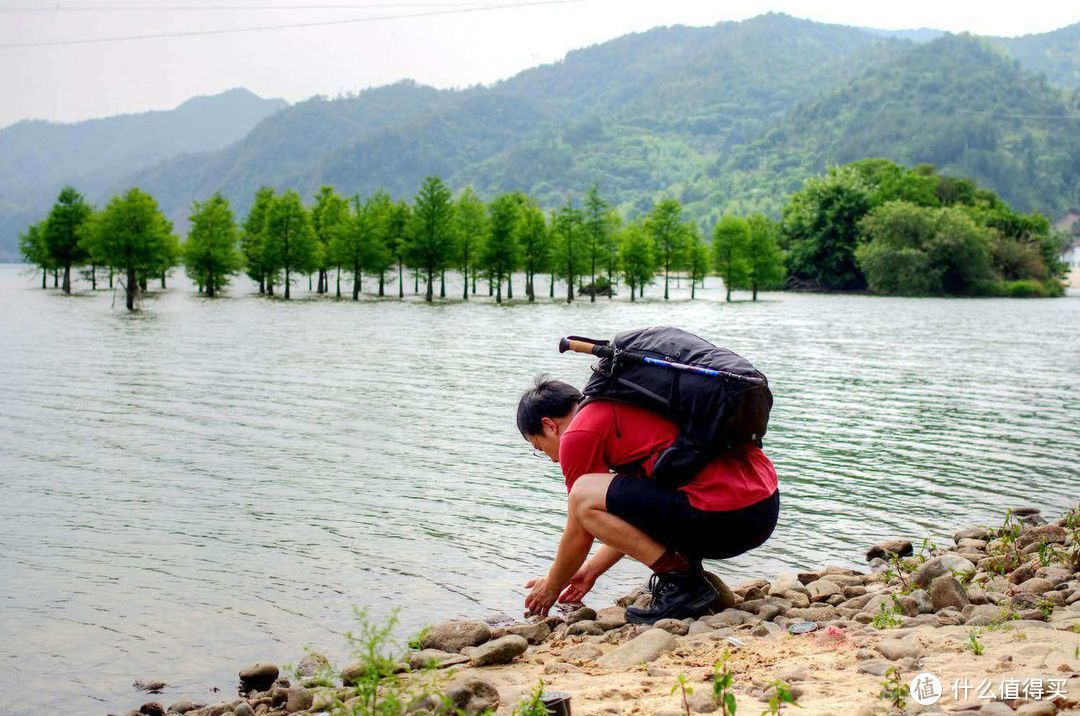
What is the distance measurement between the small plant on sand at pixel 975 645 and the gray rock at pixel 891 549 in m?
3.68

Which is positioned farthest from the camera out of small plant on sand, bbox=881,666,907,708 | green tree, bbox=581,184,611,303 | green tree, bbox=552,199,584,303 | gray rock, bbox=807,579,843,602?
green tree, bbox=581,184,611,303

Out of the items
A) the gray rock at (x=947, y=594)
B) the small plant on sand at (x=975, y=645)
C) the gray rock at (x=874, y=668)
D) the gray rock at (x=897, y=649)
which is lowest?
the gray rock at (x=947, y=594)

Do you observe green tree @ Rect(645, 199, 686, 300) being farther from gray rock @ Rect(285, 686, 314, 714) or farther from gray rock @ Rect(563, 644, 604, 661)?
gray rock @ Rect(285, 686, 314, 714)

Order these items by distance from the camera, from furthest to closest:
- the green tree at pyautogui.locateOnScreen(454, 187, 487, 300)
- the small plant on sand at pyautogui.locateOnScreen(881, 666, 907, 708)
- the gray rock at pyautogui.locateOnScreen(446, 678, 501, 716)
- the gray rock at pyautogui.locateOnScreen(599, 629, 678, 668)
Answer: the green tree at pyautogui.locateOnScreen(454, 187, 487, 300) → the gray rock at pyautogui.locateOnScreen(599, 629, 678, 668) → the gray rock at pyautogui.locateOnScreen(446, 678, 501, 716) → the small plant on sand at pyautogui.locateOnScreen(881, 666, 907, 708)

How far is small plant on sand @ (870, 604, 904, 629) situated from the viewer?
6.30m

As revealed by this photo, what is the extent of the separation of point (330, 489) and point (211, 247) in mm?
88259

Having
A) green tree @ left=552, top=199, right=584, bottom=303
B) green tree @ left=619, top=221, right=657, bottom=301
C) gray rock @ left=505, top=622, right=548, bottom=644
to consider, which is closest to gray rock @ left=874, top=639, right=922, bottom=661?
gray rock @ left=505, top=622, right=548, bottom=644

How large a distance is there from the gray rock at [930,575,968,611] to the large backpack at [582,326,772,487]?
67.9 inches

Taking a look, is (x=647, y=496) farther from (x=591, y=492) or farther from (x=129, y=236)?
(x=129, y=236)

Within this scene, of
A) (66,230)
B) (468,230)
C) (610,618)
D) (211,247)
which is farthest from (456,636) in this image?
(66,230)

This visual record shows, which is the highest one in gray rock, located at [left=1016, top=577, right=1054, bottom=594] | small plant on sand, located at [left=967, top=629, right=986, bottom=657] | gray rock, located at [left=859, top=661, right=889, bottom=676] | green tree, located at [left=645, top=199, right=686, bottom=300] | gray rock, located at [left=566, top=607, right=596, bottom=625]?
green tree, located at [left=645, top=199, right=686, bottom=300]

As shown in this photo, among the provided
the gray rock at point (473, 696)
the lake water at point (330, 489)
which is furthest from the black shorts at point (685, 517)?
the lake water at point (330, 489)

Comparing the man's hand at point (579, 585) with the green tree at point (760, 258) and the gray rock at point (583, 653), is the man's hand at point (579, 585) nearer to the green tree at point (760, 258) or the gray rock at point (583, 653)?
the gray rock at point (583, 653)

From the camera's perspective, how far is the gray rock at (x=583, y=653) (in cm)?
616
